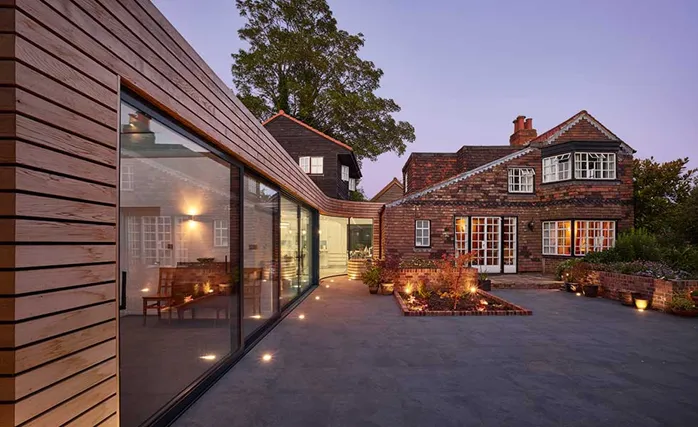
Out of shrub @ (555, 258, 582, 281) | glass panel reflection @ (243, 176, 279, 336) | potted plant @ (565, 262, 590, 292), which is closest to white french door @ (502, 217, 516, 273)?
shrub @ (555, 258, 582, 281)

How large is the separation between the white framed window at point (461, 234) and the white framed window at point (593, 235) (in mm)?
4034

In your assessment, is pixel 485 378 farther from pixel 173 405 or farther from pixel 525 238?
pixel 525 238

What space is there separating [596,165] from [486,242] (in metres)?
5.25

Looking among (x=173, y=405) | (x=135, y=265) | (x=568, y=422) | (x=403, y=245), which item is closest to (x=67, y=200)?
(x=173, y=405)

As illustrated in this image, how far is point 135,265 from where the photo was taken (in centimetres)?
775

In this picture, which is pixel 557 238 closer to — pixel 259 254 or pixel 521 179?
pixel 521 179

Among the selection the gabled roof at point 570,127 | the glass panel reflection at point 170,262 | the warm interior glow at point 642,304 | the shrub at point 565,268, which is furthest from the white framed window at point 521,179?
the glass panel reflection at point 170,262

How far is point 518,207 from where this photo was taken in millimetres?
14344

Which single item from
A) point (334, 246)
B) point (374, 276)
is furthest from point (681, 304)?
point (334, 246)

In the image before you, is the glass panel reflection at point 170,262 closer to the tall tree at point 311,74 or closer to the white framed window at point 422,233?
the white framed window at point 422,233

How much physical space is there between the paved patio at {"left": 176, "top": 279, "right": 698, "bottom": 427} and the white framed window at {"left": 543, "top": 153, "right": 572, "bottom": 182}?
26.1 ft

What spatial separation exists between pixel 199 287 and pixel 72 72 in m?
5.76

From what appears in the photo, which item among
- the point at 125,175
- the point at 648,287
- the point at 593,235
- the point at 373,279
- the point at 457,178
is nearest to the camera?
the point at 125,175

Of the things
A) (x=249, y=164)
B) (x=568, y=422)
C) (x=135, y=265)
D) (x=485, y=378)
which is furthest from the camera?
(x=135, y=265)
